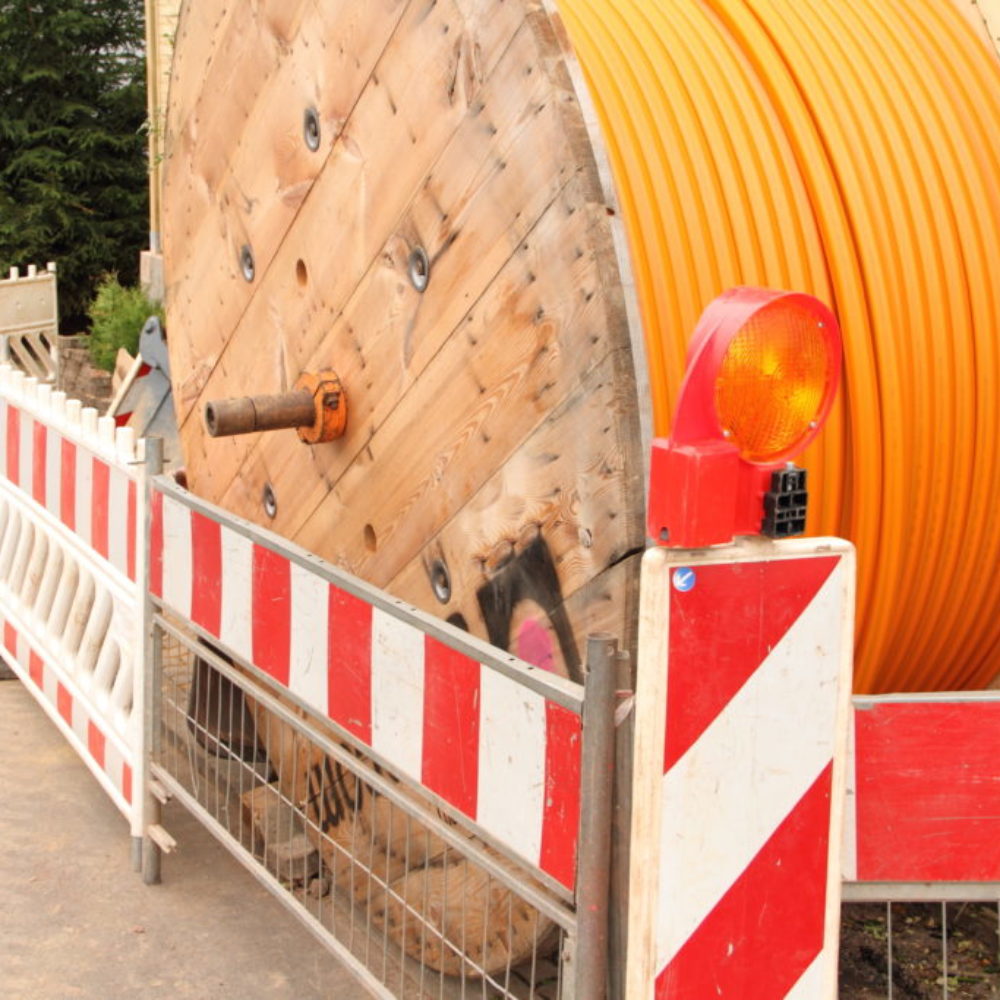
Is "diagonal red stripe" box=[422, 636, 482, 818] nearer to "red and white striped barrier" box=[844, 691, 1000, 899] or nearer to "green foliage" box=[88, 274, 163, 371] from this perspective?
"red and white striped barrier" box=[844, 691, 1000, 899]

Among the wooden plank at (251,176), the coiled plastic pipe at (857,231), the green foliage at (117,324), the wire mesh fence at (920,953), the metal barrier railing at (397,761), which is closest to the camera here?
the metal barrier railing at (397,761)

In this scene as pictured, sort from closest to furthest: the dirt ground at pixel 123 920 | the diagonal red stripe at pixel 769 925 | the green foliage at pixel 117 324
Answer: the diagonal red stripe at pixel 769 925 < the dirt ground at pixel 123 920 < the green foliage at pixel 117 324

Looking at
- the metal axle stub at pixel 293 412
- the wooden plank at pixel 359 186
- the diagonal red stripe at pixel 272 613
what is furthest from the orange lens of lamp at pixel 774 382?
the metal axle stub at pixel 293 412

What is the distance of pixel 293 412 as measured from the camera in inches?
154

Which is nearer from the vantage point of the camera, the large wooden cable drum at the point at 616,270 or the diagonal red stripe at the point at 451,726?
the diagonal red stripe at the point at 451,726

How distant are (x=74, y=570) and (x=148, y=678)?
899 millimetres

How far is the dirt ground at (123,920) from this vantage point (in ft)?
11.7

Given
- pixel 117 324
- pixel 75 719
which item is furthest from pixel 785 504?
pixel 117 324

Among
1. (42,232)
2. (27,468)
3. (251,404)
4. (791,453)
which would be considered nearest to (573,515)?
(791,453)

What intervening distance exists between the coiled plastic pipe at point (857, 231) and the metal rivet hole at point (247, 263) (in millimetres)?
1403

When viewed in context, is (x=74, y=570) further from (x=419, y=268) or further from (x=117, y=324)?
(x=117, y=324)

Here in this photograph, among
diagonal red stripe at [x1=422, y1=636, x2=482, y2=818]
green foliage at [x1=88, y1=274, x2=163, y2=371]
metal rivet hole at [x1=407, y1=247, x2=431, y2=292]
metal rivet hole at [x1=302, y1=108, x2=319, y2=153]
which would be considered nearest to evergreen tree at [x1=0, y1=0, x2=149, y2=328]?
green foliage at [x1=88, y1=274, x2=163, y2=371]

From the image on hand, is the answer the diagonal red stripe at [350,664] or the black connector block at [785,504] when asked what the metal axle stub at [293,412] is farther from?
the black connector block at [785,504]

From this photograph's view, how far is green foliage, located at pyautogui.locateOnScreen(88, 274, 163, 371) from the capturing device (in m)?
12.3
